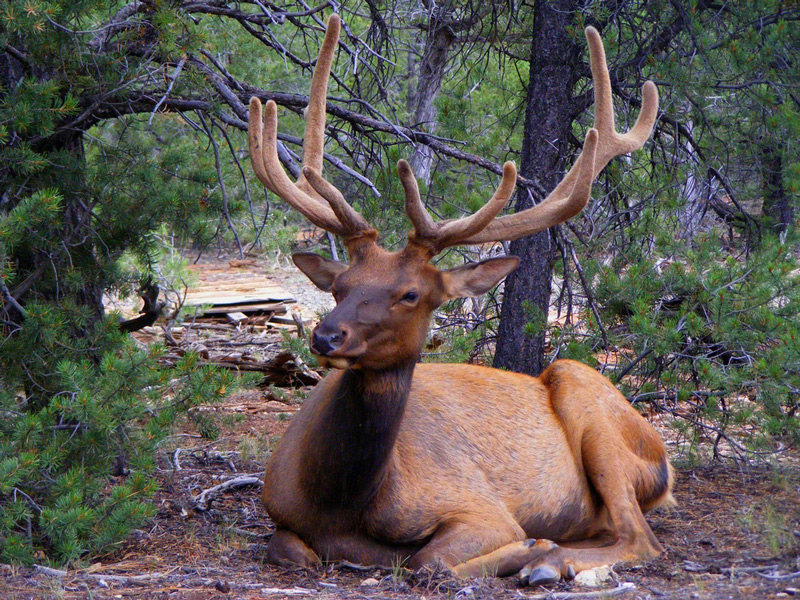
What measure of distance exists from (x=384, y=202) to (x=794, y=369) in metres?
3.07

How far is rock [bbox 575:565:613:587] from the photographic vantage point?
15.4 ft

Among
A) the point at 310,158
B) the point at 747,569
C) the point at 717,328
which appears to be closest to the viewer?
the point at 747,569

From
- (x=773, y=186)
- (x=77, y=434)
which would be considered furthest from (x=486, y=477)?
(x=773, y=186)

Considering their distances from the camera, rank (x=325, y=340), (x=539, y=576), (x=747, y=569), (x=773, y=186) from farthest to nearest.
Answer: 1. (x=773, y=186)
2. (x=539, y=576)
3. (x=747, y=569)
4. (x=325, y=340)

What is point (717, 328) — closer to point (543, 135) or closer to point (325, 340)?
point (543, 135)

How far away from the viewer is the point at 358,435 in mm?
4773

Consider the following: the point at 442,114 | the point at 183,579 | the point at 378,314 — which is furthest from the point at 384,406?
the point at 442,114

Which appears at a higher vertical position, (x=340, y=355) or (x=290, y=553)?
(x=340, y=355)

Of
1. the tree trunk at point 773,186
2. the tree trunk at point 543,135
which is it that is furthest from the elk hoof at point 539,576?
the tree trunk at point 773,186

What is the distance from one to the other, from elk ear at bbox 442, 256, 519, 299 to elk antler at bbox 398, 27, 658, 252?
0.16 m

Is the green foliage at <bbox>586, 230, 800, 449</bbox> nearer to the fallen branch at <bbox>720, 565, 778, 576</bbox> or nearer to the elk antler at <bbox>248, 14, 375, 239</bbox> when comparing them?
the fallen branch at <bbox>720, 565, 778, 576</bbox>

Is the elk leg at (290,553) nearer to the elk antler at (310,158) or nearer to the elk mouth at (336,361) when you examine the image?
the elk mouth at (336,361)

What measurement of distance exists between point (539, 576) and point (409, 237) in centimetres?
193

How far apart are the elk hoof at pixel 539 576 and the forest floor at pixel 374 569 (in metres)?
0.05
